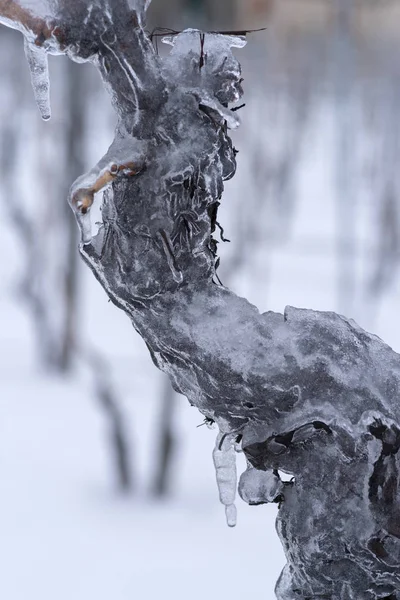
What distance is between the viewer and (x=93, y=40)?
0.57 m

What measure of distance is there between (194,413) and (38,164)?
2.10m

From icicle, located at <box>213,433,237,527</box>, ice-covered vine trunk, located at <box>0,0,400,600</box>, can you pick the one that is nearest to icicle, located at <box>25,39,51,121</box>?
ice-covered vine trunk, located at <box>0,0,400,600</box>

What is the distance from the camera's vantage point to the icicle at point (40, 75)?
63 centimetres

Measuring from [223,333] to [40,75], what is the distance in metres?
0.25

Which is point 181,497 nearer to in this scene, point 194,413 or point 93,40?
point 194,413

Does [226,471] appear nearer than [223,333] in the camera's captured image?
No

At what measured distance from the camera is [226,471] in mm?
751

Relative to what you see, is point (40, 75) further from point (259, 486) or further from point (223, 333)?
point (259, 486)

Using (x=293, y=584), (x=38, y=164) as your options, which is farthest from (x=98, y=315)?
(x=293, y=584)

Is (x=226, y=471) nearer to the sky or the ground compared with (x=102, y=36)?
nearer to the ground

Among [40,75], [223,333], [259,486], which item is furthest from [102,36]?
[259,486]

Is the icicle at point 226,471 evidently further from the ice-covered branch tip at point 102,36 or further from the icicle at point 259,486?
the ice-covered branch tip at point 102,36

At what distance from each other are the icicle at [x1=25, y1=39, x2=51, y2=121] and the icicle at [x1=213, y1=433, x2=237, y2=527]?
307 mm

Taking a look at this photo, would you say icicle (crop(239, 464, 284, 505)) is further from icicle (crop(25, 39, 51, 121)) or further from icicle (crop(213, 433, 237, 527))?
icicle (crop(25, 39, 51, 121))
